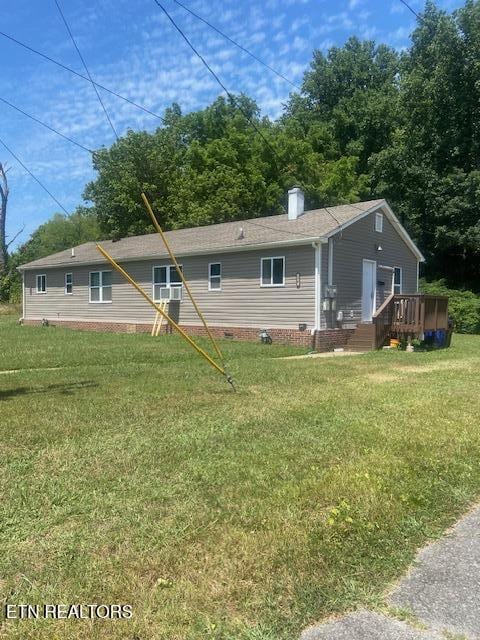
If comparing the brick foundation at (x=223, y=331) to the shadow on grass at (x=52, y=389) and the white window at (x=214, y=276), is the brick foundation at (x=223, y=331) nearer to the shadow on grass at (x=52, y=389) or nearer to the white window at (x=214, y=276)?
the white window at (x=214, y=276)

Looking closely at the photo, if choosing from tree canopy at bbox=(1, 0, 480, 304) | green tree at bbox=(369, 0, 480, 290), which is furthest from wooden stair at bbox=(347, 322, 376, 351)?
green tree at bbox=(369, 0, 480, 290)

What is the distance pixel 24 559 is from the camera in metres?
2.92

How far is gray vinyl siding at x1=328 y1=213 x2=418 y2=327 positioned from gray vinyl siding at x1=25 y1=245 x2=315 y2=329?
2.95ft

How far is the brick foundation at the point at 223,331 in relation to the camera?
49.7 ft

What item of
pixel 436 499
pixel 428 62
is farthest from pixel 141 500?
pixel 428 62

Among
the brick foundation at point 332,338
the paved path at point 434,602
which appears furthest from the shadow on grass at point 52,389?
the brick foundation at point 332,338

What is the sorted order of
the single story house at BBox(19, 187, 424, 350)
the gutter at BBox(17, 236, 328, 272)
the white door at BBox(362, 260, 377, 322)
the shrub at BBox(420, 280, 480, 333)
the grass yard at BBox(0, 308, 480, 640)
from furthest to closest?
the shrub at BBox(420, 280, 480, 333) < the white door at BBox(362, 260, 377, 322) < the single story house at BBox(19, 187, 424, 350) < the gutter at BBox(17, 236, 328, 272) < the grass yard at BBox(0, 308, 480, 640)

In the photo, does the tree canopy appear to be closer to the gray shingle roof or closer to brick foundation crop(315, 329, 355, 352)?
the gray shingle roof

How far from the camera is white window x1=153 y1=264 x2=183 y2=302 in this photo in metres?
18.5

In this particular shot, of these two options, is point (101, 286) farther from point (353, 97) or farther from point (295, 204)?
point (353, 97)

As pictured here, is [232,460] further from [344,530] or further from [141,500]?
[344,530]

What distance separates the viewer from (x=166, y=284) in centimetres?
1898

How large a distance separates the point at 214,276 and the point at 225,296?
2.88 ft

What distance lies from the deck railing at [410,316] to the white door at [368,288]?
1086 millimetres
